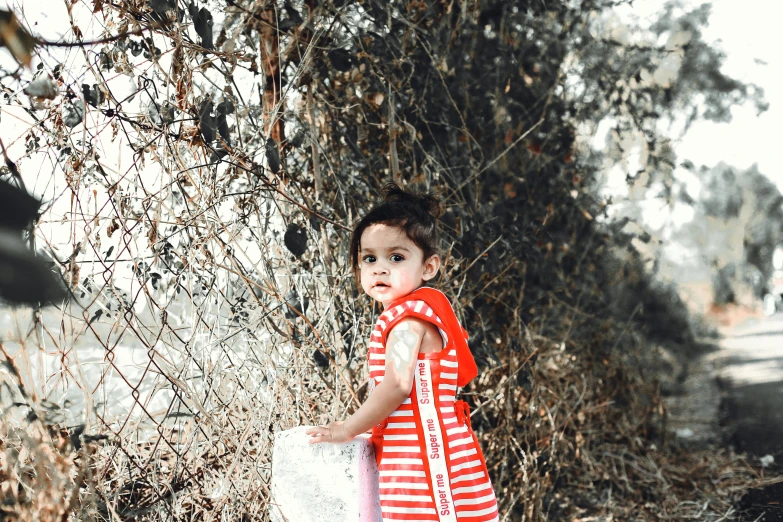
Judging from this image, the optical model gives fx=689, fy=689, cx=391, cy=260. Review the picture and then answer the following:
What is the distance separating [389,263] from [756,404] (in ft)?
20.5

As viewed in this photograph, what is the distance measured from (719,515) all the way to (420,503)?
2.67 meters

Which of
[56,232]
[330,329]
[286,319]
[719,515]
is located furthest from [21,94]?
[719,515]

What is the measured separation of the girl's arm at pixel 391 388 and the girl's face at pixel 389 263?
0.14 m

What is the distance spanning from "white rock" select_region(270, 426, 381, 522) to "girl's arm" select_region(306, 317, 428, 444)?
0.04m

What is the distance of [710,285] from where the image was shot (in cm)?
1416

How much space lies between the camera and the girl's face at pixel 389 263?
1.79m

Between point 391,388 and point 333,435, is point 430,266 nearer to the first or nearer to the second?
point 391,388

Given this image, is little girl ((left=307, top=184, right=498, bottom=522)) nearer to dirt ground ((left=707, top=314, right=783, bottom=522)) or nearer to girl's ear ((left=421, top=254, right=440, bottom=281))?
girl's ear ((left=421, top=254, right=440, bottom=281))

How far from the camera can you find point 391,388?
164 cm

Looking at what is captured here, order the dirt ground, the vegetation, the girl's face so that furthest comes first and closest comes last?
the dirt ground
the vegetation
the girl's face

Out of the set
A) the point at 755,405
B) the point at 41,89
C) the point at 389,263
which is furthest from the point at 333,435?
the point at 755,405

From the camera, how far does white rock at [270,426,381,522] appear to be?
168 centimetres

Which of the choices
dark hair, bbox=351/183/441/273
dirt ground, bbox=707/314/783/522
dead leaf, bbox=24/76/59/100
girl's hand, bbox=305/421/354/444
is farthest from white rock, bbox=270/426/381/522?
dirt ground, bbox=707/314/783/522

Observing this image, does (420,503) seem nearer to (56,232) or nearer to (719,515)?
(56,232)
